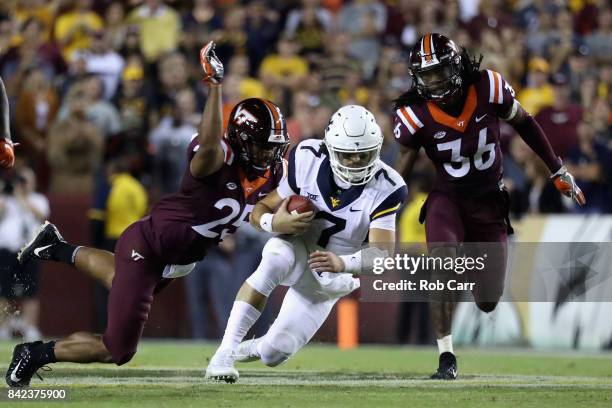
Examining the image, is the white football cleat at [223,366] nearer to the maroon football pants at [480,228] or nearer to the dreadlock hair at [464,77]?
the maroon football pants at [480,228]

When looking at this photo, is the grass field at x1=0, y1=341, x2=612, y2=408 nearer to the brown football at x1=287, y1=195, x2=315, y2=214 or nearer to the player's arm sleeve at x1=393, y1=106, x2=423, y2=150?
the brown football at x1=287, y1=195, x2=315, y2=214

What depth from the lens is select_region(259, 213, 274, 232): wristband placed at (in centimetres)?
705

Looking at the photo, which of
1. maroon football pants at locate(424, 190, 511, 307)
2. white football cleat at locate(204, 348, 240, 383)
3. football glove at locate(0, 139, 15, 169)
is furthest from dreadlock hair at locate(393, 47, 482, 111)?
football glove at locate(0, 139, 15, 169)

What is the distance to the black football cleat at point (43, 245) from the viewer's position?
8078 mm

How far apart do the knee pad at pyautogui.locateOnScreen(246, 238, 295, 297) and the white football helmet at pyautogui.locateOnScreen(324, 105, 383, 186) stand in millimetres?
553

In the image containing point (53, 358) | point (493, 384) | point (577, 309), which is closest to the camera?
point (53, 358)

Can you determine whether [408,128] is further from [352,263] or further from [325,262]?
[325,262]

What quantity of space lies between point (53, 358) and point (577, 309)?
5.69m

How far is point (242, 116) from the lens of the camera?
707 centimetres

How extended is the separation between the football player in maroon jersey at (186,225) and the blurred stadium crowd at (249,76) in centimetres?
452

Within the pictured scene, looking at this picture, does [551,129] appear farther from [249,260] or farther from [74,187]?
[74,187]

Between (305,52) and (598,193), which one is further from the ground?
(305,52)

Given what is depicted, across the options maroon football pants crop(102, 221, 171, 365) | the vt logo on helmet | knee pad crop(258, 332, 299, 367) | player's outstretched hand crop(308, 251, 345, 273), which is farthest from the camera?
the vt logo on helmet

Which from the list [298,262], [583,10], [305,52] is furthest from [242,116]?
[583,10]
